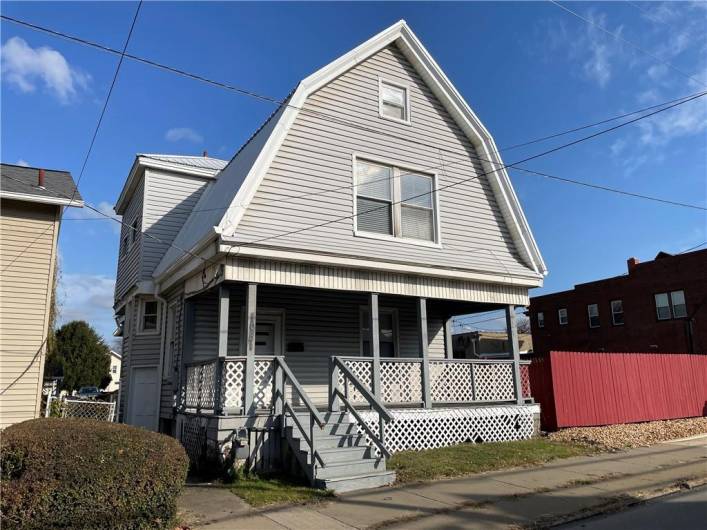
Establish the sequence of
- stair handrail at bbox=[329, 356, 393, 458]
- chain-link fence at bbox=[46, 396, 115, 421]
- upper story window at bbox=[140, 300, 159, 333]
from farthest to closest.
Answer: chain-link fence at bbox=[46, 396, 115, 421] < upper story window at bbox=[140, 300, 159, 333] < stair handrail at bbox=[329, 356, 393, 458]

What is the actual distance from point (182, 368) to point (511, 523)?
7735 mm

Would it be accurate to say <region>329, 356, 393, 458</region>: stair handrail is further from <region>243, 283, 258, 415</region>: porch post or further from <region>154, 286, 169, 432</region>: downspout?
<region>154, 286, 169, 432</region>: downspout

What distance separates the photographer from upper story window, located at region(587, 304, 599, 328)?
34744 millimetres

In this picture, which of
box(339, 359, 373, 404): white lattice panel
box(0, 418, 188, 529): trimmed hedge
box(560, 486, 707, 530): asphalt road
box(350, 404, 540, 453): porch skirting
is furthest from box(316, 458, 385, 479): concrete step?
box(560, 486, 707, 530): asphalt road

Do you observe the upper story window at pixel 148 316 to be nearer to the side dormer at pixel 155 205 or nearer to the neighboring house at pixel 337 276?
the neighboring house at pixel 337 276

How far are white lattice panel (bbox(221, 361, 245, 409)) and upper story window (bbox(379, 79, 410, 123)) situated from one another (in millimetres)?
6822

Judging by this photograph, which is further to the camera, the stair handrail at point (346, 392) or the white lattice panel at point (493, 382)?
the white lattice panel at point (493, 382)

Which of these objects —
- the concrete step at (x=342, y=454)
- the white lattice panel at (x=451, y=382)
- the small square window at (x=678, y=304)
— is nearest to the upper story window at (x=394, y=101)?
the white lattice panel at (x=451, y=382)

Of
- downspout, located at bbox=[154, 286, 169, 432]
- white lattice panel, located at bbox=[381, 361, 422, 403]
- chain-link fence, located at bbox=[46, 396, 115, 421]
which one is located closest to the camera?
white lattice panel, located at bbox=[381, 361, 422, 403]

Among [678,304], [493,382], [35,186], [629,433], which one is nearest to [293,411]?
[493,382]

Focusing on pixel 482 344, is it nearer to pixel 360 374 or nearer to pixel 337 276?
pixel 360 374

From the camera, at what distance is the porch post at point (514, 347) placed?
13.2m

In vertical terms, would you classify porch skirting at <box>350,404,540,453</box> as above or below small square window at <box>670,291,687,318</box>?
below

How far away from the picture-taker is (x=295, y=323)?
13.4m
